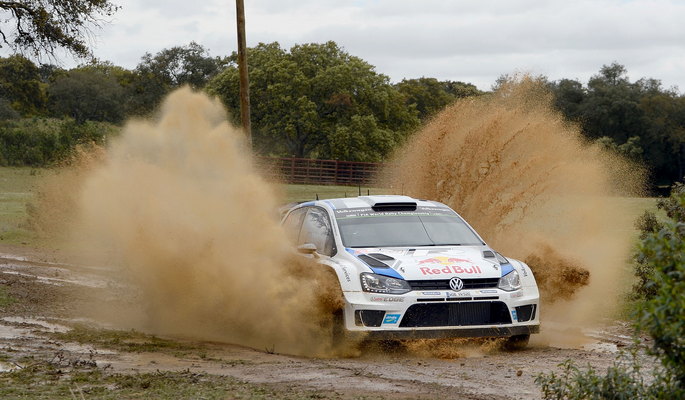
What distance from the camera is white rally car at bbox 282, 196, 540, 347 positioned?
32.2ft

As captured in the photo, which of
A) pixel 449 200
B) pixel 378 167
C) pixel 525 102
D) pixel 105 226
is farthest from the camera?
pixel 378 167

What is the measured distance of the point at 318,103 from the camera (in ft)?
225

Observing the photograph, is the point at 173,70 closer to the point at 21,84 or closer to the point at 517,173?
the point at 21,84

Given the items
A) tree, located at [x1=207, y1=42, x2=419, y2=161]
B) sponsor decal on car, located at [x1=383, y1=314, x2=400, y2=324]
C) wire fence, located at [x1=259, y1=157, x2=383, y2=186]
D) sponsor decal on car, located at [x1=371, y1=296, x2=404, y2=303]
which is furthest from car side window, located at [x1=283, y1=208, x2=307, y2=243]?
tree, located at [x1=207, y1=42, x2=419, y2=161]

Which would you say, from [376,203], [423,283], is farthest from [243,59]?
[423,283]

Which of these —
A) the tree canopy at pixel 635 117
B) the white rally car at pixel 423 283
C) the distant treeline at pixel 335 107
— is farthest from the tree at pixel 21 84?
the tree canopy at pixel 635 117

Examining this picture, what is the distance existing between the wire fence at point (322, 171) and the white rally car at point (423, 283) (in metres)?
42.6

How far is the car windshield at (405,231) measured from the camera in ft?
36.2

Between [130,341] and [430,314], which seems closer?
[430,314]

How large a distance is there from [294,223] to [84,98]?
238ft

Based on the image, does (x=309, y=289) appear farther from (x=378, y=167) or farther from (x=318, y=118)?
(x=318, y=118)

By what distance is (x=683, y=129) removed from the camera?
67.4 meters

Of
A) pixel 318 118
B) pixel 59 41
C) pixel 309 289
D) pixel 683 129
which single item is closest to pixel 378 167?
pixel 318 118

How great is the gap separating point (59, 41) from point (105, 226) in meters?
8.79
